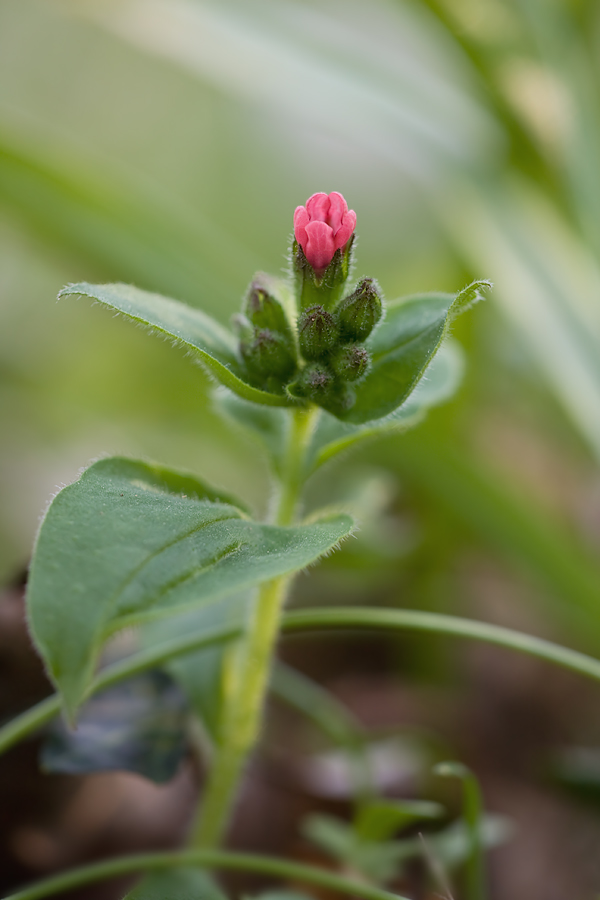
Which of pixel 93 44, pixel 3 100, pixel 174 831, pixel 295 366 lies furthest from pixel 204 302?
pixel 93 44

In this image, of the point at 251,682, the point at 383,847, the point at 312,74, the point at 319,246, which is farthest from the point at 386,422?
the point at 312,74

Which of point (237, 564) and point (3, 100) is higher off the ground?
point (3, 100)

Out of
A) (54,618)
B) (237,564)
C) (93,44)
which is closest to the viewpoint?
(54,618)

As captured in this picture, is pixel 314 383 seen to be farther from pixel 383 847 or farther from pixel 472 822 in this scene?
pixel 383 847

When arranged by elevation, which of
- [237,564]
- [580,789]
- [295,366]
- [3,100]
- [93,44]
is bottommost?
[580,789]

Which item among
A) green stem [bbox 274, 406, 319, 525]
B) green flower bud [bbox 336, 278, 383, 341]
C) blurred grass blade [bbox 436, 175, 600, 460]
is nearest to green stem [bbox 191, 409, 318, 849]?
green stem [bbox 274, 406, 319, 525]

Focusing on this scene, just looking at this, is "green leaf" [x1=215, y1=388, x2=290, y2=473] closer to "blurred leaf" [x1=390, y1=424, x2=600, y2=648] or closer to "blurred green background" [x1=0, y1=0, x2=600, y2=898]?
"blurred green background" [x1=0, y1=0, x2=600, y2=898]

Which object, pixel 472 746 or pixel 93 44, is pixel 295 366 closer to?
pixel 472 746
